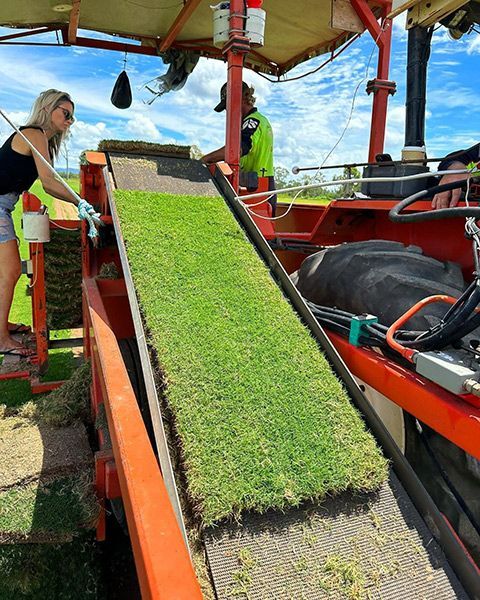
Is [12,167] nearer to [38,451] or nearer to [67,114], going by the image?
[67,114]

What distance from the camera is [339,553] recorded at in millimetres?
1511

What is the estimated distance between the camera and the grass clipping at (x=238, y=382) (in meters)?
1.61

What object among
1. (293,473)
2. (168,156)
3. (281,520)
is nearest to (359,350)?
(293,473)

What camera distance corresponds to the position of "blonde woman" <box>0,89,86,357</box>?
12.2 ft

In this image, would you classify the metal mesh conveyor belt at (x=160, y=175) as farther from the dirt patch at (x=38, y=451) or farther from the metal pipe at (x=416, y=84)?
the dirt patch at (x=38, y=451)

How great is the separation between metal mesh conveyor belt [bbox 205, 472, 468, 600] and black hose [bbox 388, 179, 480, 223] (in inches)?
43.1

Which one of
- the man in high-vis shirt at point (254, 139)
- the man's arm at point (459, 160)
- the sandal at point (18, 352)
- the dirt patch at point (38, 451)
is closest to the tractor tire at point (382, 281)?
the man's arm at point (459, 160)

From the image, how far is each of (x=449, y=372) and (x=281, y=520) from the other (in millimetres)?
723

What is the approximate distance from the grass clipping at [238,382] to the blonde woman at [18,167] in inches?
57.2

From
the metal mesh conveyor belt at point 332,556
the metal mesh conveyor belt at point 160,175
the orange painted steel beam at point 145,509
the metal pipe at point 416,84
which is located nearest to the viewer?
the orange painted steel beam at point 145,509

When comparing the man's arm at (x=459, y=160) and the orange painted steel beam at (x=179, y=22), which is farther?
the orange painted steel beam at (x=179, y=22)

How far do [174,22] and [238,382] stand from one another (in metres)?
4.84

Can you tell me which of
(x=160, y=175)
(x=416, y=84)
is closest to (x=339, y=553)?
(x=416, y=84)

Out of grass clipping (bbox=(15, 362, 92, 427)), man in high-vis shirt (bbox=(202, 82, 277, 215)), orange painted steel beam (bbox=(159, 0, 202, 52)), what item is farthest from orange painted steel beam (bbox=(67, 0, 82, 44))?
grass clipping (bbox=(15, 362, 92, 427))
